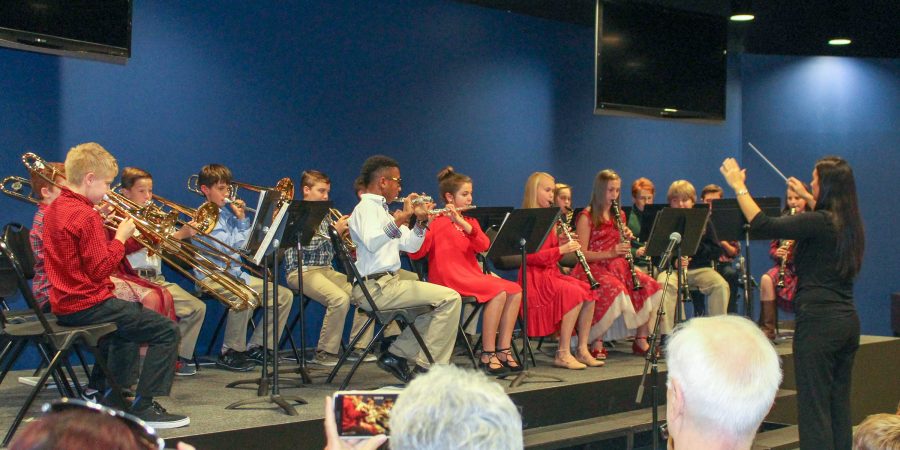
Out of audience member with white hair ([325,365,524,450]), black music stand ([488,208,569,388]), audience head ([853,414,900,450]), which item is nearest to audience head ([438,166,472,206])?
black music stand ([488,208,569,388])

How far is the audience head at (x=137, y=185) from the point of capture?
553cm

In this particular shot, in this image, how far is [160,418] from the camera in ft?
13.3

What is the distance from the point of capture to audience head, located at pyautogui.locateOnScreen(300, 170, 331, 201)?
6.39m

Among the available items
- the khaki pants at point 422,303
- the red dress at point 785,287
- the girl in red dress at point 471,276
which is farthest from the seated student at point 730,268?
the khaki pants at point 422,303

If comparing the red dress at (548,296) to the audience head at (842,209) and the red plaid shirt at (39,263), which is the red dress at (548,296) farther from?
the red plaid shirt at (39,263)

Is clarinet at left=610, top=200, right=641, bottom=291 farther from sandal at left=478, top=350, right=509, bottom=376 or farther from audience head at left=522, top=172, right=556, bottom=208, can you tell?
sandal at left=478, top=350, right=509, bottom=376

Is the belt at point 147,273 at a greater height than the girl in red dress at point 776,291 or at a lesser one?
greater

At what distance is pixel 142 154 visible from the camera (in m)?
6.21

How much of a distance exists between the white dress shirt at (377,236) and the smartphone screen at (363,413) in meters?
3.44

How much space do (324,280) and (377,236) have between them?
112 centimetres

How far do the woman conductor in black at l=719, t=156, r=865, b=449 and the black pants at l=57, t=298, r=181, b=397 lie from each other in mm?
2716

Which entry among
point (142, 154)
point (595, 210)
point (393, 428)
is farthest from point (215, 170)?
point (393, 428)

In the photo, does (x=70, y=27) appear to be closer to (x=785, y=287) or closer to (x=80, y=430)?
(x=80, y=430)

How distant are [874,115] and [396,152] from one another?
19.5 ft
